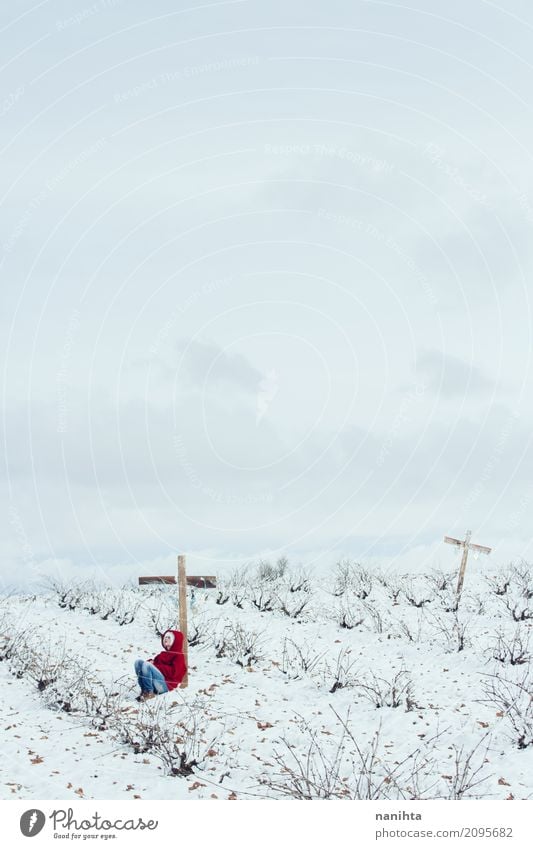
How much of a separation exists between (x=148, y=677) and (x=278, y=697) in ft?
7.65

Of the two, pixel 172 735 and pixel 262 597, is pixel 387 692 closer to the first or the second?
pixel 172 735

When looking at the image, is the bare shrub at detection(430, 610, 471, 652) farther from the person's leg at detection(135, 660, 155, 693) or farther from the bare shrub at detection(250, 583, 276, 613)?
the person's leg at detection(135, 660, 155, 693)

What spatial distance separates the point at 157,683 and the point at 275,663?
10.2ft

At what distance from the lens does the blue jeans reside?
12.0 meters

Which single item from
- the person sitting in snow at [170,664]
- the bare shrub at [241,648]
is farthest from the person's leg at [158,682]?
the bare shrub at [241,648]

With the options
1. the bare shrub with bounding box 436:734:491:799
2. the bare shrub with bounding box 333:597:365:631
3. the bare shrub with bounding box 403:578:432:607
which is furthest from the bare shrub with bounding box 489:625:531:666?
the bare shrub with bounding box 403:578:432:607

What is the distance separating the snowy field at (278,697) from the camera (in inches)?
338

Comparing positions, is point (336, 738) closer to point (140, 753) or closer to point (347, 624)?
point (140, 753)

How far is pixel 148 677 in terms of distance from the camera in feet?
39.5

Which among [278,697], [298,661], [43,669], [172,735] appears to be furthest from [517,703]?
[43,669]

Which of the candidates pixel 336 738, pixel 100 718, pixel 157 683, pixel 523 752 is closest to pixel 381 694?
pixel 336 738

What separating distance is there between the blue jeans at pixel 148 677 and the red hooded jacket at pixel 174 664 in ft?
1.03
